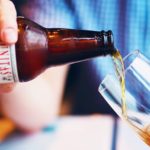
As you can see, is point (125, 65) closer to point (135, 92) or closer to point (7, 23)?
point (135, 92)

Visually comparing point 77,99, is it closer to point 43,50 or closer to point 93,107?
point 93,107

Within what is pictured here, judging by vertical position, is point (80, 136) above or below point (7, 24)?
below

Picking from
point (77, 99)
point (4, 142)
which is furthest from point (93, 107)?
point (4, 142)

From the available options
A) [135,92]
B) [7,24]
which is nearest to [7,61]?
[7,24]

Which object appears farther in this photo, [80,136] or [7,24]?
[80,136]

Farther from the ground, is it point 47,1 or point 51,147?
point 47,1

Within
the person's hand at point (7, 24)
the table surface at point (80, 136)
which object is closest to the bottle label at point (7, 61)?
the person's hand at point (7, 24)
